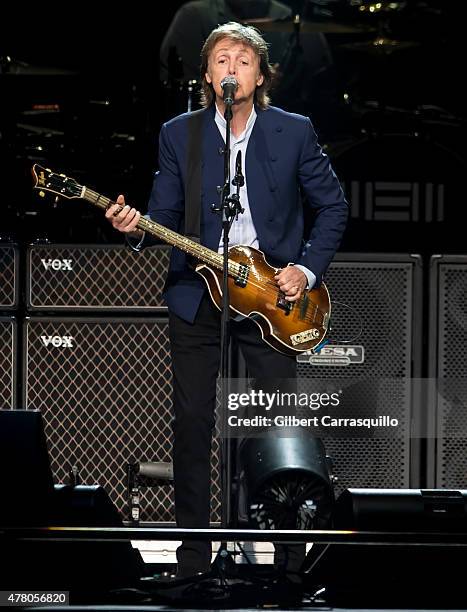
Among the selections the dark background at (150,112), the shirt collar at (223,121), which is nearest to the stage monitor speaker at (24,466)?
the shirt collar at (223,121)

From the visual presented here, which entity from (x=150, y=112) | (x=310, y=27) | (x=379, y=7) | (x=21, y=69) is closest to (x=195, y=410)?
(x=150, y=112)

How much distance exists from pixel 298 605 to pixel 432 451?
5.26ft

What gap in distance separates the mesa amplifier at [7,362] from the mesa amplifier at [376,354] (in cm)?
116

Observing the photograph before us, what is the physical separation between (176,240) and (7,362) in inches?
47.8

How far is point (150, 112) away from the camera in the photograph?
503 cm

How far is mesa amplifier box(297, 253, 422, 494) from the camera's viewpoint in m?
4.39

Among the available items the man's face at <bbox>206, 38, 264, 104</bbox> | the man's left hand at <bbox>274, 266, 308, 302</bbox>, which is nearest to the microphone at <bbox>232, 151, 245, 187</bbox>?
the man's face at <bbox>206, 38, 264, 104</bbox>

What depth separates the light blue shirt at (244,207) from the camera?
3625 millimetres

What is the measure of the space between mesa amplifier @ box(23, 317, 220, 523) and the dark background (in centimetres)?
42

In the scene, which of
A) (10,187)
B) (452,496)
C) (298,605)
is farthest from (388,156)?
(298,605)

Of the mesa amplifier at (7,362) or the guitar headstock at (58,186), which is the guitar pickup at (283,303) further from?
the mesa amplifier at (7,362)

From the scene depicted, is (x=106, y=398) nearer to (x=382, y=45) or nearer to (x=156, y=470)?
(x=156, y=470)
